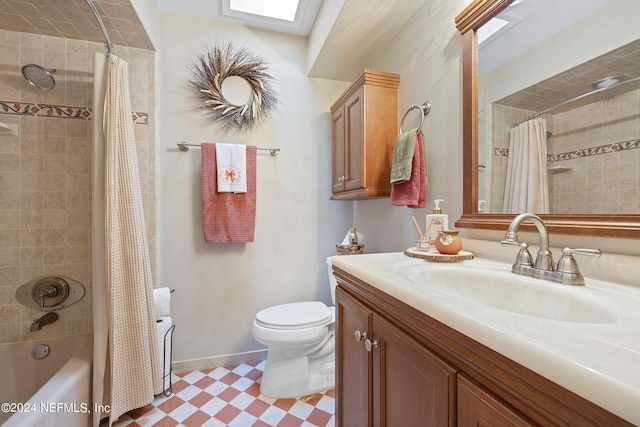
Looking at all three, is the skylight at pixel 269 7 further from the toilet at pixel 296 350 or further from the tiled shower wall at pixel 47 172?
the toilet at pixel 296 350

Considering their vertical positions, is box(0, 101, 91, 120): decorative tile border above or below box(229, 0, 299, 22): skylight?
below

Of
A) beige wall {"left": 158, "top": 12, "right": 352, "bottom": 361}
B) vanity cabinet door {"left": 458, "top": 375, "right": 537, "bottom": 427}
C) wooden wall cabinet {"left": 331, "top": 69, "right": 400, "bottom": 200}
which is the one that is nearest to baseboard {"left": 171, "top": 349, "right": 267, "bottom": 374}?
beige wall {"left": 158, "top": 12, "right": 352, "bottom": 361}

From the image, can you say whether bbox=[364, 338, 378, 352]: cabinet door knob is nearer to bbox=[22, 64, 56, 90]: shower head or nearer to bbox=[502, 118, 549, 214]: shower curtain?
bbox=[502, 118, 549, 214]: shower curtain

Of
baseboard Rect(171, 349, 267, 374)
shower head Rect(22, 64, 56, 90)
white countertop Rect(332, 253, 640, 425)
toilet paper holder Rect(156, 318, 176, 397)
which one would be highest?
shower head Rect(22, 64, 56, 90)

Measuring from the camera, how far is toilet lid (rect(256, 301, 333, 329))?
1.54 m

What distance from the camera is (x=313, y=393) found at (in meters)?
1.60

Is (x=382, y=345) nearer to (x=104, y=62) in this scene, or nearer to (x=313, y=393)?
(x=313, y=393)

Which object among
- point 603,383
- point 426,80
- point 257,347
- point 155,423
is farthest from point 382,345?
point 257,347

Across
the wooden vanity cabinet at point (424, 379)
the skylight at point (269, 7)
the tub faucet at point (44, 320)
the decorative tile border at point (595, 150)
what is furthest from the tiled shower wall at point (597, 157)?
the tub faucet at point (44, 320)

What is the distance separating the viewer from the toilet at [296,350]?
1522 mm

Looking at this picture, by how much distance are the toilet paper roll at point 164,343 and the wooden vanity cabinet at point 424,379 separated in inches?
43.5

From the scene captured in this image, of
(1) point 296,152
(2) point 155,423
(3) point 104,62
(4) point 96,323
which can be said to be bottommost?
(2) point 155,423

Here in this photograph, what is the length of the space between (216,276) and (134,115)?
3.80 feet

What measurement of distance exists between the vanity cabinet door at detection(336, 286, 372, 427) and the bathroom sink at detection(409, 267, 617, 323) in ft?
0.78
